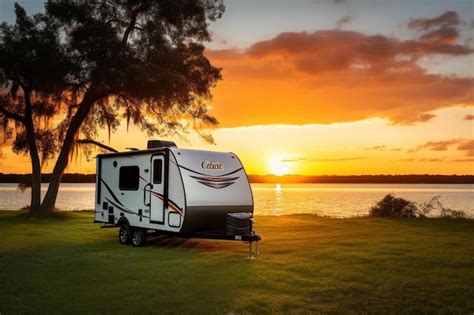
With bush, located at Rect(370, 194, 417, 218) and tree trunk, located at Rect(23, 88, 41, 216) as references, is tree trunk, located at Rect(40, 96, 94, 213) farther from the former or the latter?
bush, located at Rect(370, 194, 417, 218)

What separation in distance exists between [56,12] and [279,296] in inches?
903

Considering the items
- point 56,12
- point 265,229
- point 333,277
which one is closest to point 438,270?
point 333,277

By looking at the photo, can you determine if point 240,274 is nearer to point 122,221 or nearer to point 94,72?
point 122,221

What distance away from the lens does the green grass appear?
32.2ft

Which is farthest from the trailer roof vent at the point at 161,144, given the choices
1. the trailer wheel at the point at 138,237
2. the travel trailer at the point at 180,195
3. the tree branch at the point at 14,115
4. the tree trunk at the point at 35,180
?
the tree branch at the point at 14,115

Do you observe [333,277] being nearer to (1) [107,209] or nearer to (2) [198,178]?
(2) [198,178]

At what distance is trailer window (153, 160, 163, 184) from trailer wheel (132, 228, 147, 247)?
176 cm

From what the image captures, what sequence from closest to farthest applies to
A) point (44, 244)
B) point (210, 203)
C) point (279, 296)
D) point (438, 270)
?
point (279, 296) < point (438, 270) < point (210, 203) < point (44, 244)

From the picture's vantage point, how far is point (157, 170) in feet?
56.7

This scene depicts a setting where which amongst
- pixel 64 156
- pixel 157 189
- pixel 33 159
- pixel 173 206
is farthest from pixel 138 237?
pixel 33 159

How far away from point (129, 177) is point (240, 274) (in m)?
7.27

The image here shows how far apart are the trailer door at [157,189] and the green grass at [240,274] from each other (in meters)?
1.05

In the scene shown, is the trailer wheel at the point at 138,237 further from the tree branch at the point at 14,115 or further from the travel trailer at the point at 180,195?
the tree branch at the point at 14,115

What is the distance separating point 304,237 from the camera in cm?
2030
